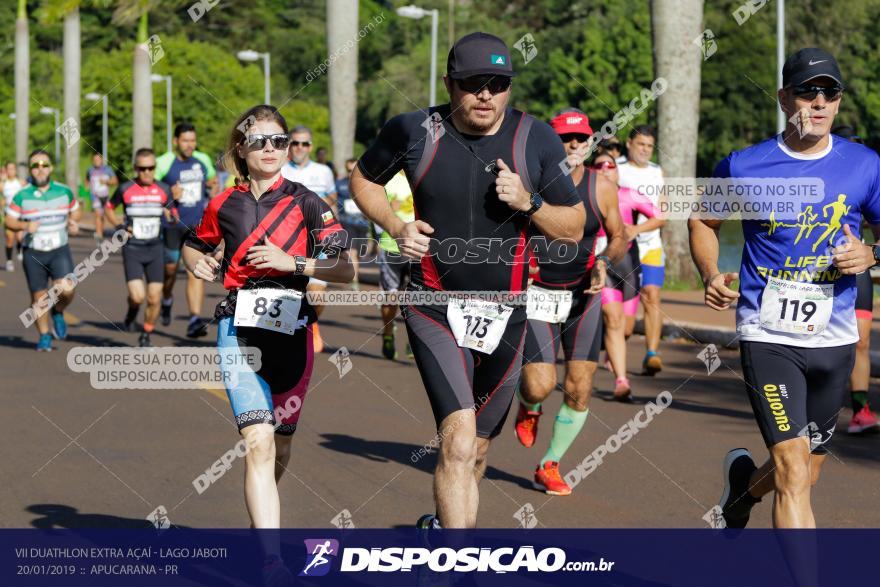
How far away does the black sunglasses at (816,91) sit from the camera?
5496mm

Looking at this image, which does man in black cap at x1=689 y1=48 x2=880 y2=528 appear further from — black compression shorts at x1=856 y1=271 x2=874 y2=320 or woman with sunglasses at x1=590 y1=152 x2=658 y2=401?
woman with sunglasses at x1=590 y1=152 x2=658 y2=401

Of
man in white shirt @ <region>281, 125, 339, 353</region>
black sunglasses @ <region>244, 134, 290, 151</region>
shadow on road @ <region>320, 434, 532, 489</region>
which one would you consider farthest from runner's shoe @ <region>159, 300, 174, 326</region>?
black sunglasses @ <region>244, 134, 290, 151</region>

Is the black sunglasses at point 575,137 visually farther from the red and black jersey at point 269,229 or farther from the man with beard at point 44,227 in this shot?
the man with beard at point 44,227

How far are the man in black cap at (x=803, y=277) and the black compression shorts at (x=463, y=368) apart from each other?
2.78 ft

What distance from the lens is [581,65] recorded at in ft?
248

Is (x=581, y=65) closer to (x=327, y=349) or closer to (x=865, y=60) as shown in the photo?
(x=865, y=60)

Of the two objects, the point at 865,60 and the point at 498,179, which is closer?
the point at 498,179

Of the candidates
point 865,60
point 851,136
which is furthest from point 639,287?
point 865,60

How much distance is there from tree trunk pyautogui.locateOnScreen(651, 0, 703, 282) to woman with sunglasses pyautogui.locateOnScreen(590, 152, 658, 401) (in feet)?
26.3

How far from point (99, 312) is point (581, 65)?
2307 inches

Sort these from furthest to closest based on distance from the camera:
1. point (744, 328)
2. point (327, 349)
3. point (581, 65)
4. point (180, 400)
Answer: point (581, 65), point (327, 349), point (180, 400), point (744, 328)

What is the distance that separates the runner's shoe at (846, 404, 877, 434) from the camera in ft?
32.8

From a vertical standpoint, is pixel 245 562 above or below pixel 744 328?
below

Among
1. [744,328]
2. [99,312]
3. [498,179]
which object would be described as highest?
[498,179]
